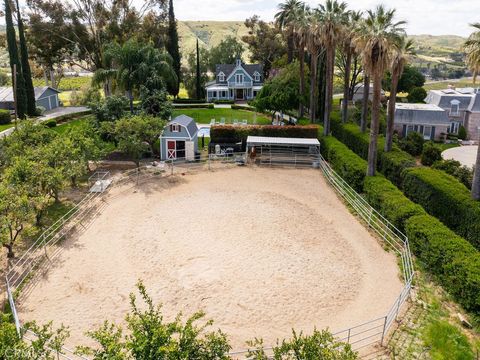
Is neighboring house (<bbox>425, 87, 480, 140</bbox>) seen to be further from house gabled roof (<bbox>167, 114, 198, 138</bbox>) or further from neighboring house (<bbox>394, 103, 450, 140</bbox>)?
house gabled roof (<bbox>167, 114, 198, 138</bbox>)

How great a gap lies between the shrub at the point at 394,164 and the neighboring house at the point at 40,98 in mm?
48036

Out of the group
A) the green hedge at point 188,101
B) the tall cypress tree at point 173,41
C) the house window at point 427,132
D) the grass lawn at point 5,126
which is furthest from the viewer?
the green hedge at point 188,101

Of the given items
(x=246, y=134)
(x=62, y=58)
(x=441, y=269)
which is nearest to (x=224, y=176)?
(x=246, y=134)

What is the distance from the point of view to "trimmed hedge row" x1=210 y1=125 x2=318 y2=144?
39438 millimetres

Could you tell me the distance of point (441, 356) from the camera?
13.9 meters

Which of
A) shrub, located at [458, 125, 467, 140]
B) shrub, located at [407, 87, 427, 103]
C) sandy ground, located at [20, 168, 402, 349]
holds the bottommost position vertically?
sandy ground, located at [20, 168, 402, 349]

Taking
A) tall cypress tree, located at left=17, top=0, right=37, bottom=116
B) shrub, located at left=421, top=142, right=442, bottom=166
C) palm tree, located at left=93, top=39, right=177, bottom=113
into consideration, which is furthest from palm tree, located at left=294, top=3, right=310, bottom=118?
tall cypress tree, located at left=17, top=0, right=37, bottom=116

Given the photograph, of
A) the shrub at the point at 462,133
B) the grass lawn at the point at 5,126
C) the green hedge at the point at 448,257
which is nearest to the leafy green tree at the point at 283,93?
the shrub at the point at 462,133

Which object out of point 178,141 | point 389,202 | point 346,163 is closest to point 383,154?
point 346,163

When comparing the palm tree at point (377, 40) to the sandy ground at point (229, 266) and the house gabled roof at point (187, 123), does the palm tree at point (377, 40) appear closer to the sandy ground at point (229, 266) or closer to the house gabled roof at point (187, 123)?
the sandy ground at point (229, 266)

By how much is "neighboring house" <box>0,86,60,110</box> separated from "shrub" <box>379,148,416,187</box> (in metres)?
48.0

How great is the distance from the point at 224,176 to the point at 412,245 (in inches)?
650

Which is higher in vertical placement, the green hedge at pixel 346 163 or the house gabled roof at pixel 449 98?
the house gabled roof at pixel 449 98

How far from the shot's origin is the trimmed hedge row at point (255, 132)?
3944cm
